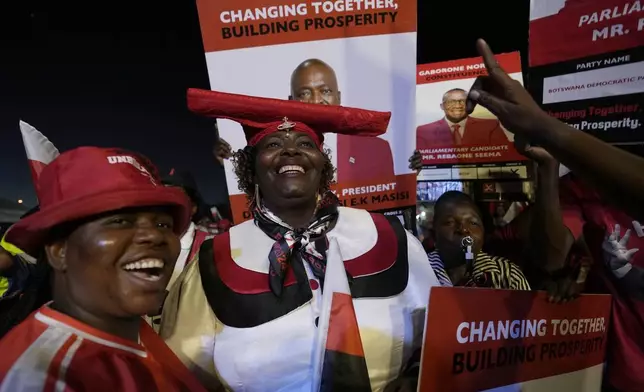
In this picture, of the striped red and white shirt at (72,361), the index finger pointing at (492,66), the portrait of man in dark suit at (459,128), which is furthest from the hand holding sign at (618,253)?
the striped red and white shirt at (72,361)

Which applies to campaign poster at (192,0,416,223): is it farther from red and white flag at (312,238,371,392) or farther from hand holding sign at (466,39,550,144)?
hand holding sign at (466,39,550,144)

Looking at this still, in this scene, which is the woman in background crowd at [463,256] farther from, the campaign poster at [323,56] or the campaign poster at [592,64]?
the campaign poster at [592,64]

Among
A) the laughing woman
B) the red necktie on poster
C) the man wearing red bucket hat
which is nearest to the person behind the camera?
the man wearing red bucket hat

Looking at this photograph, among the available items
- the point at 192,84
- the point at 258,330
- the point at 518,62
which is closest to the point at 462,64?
the point at 518,62

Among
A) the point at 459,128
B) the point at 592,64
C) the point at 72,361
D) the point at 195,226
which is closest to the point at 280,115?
the point at 72,361

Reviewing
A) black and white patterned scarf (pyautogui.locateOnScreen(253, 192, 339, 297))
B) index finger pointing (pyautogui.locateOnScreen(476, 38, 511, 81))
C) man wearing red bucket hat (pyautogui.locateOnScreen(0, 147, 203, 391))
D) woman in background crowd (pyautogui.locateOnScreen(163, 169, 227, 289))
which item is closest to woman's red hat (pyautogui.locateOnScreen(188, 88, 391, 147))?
black and white patterned scarf (pyautogui.locateOnScreen(253, 192, 339, 297))

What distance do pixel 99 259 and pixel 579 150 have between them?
4.16 ft

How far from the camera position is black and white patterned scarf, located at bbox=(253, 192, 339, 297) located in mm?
1972

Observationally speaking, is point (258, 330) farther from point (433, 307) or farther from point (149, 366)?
point (433, 307)

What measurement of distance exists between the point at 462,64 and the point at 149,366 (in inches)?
136

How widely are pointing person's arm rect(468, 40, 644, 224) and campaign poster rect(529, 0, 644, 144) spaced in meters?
1.58

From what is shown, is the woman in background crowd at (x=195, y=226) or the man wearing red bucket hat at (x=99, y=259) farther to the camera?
the woman in background crowd at (x=195, y=226)

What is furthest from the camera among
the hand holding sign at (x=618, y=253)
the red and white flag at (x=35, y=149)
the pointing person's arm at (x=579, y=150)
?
the hand holding sign at (x=618, y=253)

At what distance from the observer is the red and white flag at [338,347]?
172 centimetres
